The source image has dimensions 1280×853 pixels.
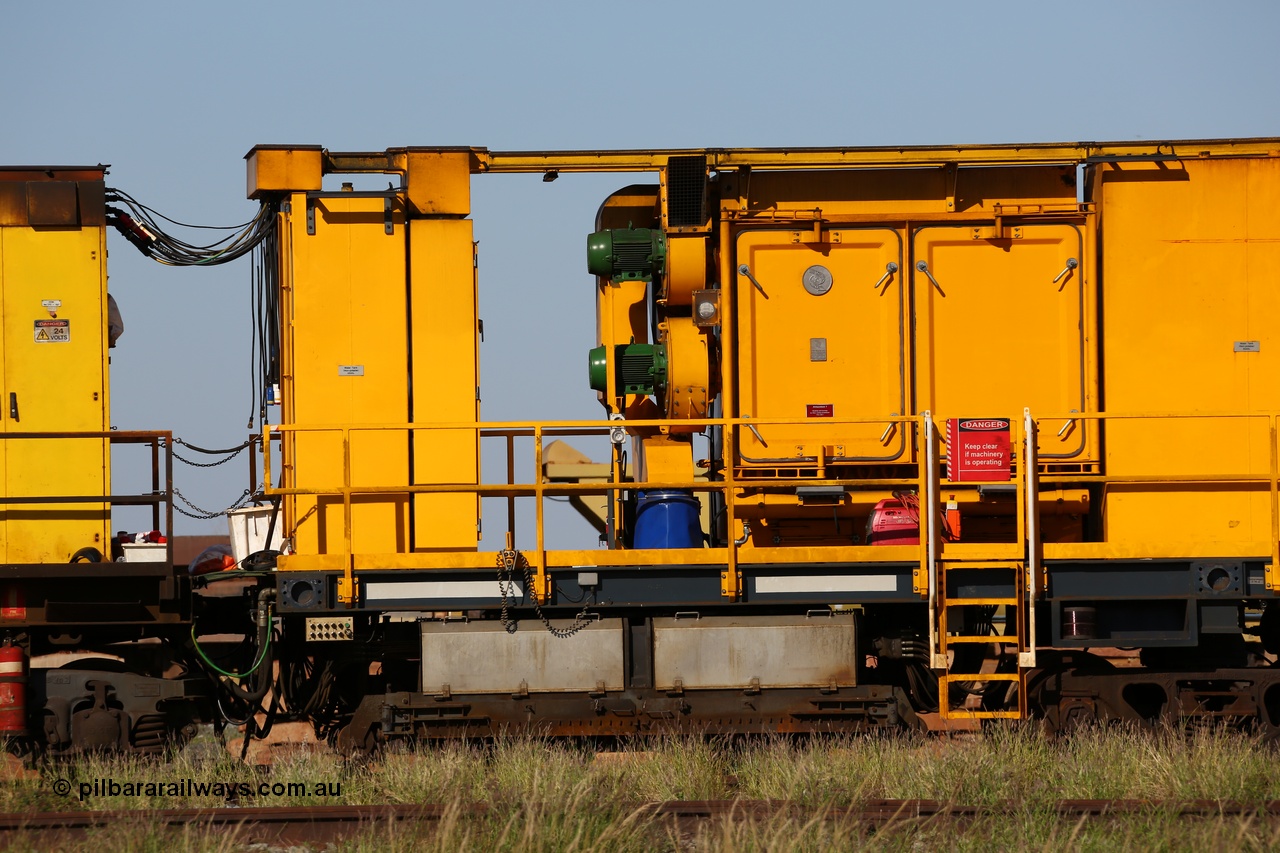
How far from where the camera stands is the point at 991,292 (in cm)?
1084

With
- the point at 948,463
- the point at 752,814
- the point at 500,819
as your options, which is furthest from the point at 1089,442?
the point at 500,819

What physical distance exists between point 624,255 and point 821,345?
5.65 ft

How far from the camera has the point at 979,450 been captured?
10.1 meters

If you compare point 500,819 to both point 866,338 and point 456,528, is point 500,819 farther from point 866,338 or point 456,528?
point 866,338

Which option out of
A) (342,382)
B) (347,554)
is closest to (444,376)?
(342,382)

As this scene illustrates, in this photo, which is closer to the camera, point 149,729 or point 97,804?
point 97,804

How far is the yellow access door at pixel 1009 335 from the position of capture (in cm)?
1075

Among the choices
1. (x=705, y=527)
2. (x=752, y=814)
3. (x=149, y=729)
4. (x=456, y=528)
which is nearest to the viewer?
(x=752, y=814)

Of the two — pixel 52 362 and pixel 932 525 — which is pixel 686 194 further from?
pixel 52 362

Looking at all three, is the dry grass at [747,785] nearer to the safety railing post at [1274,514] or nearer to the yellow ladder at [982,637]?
the yellow ladder at [982,637]

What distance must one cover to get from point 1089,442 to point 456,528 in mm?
4840

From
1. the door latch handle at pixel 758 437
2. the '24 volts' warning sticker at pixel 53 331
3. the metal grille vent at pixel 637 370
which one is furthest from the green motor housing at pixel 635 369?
the '24 volts' warning sticker at pixel 53 331

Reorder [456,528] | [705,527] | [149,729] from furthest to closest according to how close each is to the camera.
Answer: [705,527] → [456,528] → [149,729]

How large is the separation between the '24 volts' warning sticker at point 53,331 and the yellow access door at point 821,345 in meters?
5.05
